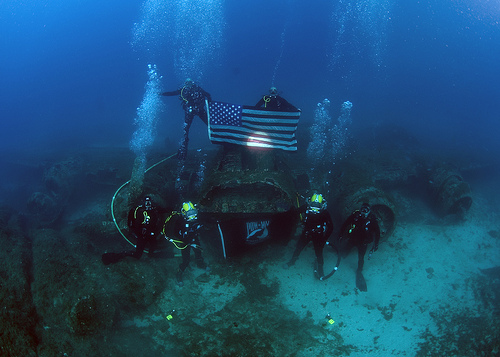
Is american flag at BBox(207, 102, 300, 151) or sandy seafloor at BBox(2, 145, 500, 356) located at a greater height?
american flag at BBox(207, 102, 300, 151)

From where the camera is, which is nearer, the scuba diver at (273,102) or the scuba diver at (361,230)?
the scuba diver at (361,230)

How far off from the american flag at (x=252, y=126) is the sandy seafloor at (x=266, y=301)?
2.98 meters

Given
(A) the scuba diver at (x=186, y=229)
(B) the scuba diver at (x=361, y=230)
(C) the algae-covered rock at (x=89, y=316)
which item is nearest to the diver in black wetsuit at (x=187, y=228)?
(A) the scuba diver at (x=186, y=229)

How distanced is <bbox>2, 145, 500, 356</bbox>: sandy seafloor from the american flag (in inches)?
118

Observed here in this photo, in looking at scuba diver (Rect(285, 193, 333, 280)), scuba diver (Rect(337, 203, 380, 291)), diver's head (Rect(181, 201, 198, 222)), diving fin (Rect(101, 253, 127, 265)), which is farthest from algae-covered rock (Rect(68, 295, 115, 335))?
scuba diver (Rect(337, 203, 380, 291))

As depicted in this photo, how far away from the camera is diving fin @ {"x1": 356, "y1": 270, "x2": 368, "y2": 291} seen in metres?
7.17

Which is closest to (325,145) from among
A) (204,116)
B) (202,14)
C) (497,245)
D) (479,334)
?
(204,116)

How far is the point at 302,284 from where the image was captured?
7.27 meters

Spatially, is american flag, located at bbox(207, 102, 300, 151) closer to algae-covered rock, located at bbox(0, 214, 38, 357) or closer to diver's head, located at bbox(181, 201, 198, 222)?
diver's head, located at bbox(181, 201, 198, 222)

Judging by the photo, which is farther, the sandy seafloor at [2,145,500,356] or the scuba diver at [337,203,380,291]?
the scuba diver at [337,203,380,291]

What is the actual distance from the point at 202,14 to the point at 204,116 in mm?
64797

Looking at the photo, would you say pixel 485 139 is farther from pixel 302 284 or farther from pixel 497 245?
pixel 302 284

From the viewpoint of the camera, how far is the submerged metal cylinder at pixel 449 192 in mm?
9906

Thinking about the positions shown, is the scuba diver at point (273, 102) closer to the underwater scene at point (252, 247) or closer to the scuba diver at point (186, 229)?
the underwater scene at point (252, 247)
